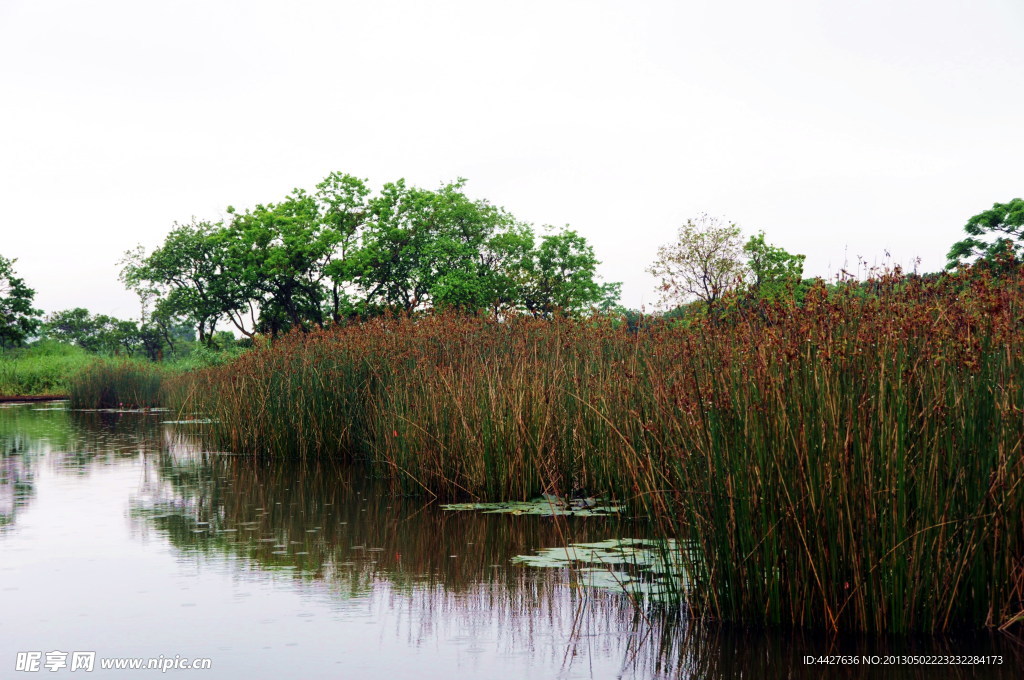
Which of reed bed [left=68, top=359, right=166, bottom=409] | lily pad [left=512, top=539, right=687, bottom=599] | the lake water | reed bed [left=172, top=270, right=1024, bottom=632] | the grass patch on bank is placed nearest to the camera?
reed bed [left=172, top=270, right=1024, bottom=632]

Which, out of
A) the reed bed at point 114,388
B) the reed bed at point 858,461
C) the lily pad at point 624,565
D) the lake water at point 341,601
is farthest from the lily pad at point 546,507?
the reed bed at point 114,388

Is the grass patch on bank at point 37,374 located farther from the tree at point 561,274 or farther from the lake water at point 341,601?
the lake water at point 341,601

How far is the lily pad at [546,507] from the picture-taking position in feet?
24.5

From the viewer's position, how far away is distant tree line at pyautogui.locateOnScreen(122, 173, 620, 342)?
39031 millimetres

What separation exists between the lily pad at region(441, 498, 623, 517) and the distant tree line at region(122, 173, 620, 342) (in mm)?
28609

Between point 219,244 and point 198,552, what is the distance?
41.0 meters

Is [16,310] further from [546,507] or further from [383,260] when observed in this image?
[546,507]

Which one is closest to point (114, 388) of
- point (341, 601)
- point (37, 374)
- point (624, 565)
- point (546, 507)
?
point (37, 374)

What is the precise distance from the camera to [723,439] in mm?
4438

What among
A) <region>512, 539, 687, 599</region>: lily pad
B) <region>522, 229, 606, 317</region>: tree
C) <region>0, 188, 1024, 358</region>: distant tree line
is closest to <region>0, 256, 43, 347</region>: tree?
<region>0, 188, 1024, 358</region>: distant tree line

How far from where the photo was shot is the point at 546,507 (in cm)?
793

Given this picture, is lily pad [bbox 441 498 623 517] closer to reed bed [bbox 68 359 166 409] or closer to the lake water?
→ the lake water

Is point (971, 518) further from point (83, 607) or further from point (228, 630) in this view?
point (83, 607)

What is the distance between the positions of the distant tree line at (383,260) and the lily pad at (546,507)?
28.6m
